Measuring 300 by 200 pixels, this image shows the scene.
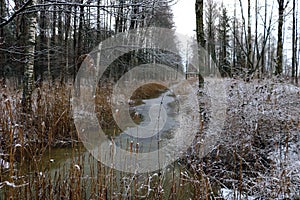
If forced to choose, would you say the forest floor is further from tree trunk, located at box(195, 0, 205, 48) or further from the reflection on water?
tree trunk, located at box(195, 0, 205, 48)

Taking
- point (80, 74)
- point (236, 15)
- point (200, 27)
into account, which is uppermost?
point (236, 15)

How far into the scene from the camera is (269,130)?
13.8 ft

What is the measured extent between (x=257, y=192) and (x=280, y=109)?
2.08 metres

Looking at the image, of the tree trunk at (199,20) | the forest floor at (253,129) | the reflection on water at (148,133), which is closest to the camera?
the forest floor at (253,129)

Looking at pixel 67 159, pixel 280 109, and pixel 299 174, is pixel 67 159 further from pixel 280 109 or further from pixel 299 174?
pixel 280 109

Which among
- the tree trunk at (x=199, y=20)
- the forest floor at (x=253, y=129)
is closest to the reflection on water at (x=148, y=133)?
the forest floor at (x=253, y=129)

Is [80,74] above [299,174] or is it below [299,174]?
above

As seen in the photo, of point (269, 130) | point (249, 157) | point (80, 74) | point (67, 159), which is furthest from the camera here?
point (80, 74)

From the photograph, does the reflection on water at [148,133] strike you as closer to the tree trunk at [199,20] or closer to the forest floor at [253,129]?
the forest floor at [253,129]

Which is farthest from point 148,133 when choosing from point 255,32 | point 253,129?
point 255,32

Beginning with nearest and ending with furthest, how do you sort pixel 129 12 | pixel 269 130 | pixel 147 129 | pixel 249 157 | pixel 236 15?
pixel 129 12 < pixel 249 157 < pixel 269 130 < pixel 147 129 < pixel 236 15

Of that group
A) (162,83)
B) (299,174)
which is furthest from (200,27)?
(162,83)

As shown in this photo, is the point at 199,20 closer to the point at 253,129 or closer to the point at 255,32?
the point at 253,129

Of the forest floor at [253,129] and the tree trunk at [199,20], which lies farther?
the tree trunk at [199,20]
